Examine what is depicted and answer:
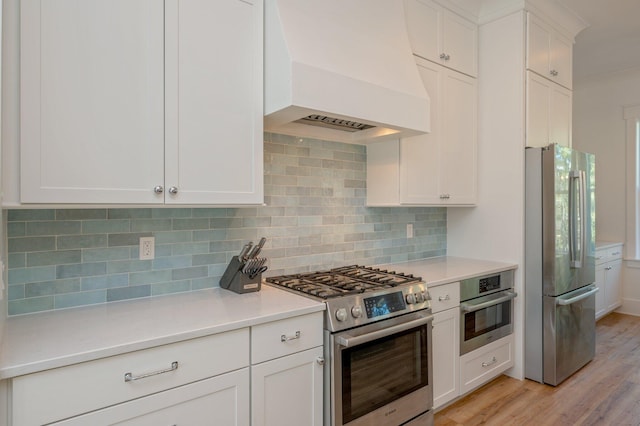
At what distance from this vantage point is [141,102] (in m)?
1.57

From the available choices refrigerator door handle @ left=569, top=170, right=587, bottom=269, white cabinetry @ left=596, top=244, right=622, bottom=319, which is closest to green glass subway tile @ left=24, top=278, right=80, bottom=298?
refrigerator door handle @ left=569, top=170, right=587, bottom=269

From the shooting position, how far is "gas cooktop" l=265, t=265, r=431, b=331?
1.87 metres

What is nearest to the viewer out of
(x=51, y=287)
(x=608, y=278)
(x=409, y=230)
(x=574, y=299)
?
(x=51, y=287)

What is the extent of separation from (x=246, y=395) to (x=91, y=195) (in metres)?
0.98

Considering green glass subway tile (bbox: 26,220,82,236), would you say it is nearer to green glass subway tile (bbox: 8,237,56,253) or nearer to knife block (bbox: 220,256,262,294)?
green glass subway tile (bbox: 8,237,56,253)

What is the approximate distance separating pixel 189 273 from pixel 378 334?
1.02 meters

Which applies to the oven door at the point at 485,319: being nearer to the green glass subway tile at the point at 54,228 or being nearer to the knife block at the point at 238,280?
the knife block at the point at 238,280

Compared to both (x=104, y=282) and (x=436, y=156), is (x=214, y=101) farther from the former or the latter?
(x=436, y=156)

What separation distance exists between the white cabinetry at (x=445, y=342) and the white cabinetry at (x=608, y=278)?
2759 millimetres

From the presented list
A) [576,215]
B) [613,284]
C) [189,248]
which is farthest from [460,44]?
[613,284]

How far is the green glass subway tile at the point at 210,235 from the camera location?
82.7 inches

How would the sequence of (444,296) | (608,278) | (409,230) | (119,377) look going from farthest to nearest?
1. (608,278)
2. (409,230)
3. (444,296)
4. (119,377)

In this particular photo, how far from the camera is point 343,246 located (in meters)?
2.77

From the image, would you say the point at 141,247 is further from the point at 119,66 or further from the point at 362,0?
the point at 362,0
